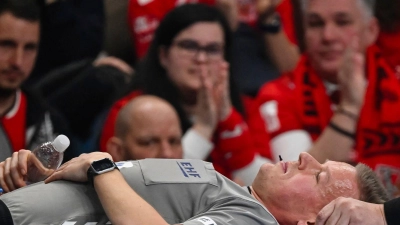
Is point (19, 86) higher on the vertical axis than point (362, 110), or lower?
higher

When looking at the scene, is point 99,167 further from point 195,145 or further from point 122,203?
point 195,145

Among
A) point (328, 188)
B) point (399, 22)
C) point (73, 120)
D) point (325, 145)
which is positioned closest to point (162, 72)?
point (73, 120)

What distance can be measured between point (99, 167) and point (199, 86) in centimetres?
137

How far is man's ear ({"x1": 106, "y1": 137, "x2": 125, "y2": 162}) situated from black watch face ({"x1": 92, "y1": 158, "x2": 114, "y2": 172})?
1.02 meters

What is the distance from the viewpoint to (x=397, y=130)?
390cm

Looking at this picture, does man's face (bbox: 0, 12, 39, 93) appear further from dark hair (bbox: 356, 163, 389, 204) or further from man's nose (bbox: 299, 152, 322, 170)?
dark hair (bbox: 356, 163, 389, 204)

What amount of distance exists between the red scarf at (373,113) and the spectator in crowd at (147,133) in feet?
2.18

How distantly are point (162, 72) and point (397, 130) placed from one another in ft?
3.43

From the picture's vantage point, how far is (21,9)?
12.6ft

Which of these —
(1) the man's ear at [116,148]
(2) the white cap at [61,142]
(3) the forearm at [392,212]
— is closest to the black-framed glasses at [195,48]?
(1) the man's ear at [116,148]

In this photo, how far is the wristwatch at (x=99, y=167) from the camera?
105 inches

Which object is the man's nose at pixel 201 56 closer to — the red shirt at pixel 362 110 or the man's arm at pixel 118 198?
the red shirt at pixel 362 110

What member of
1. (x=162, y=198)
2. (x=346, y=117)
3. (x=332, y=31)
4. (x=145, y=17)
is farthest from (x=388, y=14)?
(x=162, y=198)

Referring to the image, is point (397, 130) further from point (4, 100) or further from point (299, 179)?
point (4, 100)
